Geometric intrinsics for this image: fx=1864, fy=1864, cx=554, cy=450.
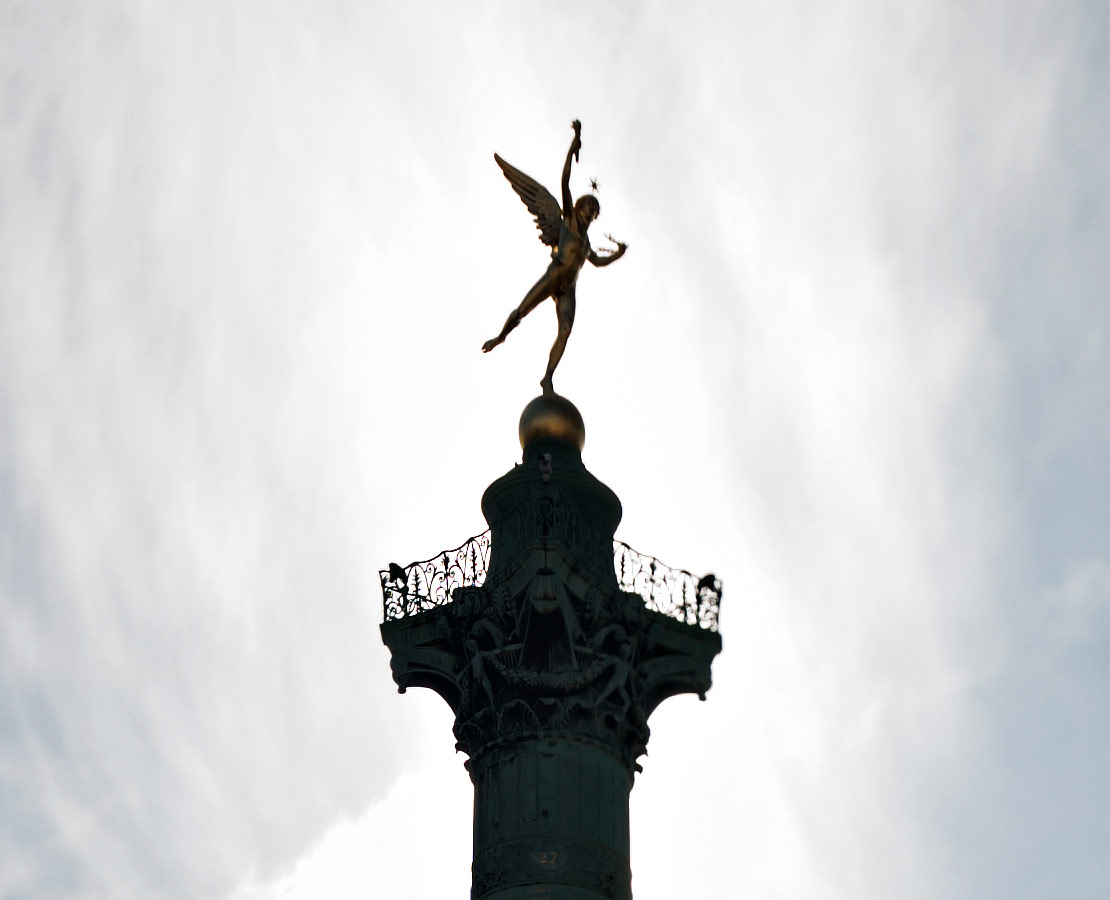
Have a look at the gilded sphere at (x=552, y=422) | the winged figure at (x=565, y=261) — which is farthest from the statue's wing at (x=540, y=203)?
the gilded sphere at (x=552, y=422)

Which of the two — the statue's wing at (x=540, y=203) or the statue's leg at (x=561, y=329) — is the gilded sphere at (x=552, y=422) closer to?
the statue's leg at (x=561, y=329)

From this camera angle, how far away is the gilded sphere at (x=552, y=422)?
31406 mm

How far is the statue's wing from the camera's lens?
3381cm

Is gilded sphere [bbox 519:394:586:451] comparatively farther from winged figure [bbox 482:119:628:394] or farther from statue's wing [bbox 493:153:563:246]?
statue's wing [bbox 493:153:563:246]

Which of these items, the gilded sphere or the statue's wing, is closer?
the gilded sphere

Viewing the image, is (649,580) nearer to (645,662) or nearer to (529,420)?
(645,662)

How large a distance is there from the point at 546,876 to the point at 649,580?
17.4 ft

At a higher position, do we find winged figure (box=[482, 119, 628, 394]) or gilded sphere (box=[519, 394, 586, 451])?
winged figure (box=[482, 119, 628, 394])

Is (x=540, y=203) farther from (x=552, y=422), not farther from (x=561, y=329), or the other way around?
(x=552, y=422)

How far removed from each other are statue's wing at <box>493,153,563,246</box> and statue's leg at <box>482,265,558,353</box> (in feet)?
2.64

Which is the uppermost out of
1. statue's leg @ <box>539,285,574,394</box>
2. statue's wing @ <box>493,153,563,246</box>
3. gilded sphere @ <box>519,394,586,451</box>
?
statue's wing @ <box>493,153,563,246</box>

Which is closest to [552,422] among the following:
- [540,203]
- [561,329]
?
[561,329]

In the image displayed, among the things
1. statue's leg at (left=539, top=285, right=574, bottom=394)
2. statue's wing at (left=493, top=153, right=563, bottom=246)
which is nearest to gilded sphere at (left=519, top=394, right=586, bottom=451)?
statue's leg at (left=539, top=285, right=574, bottom=394)

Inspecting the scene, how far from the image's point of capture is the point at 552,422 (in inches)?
1238
